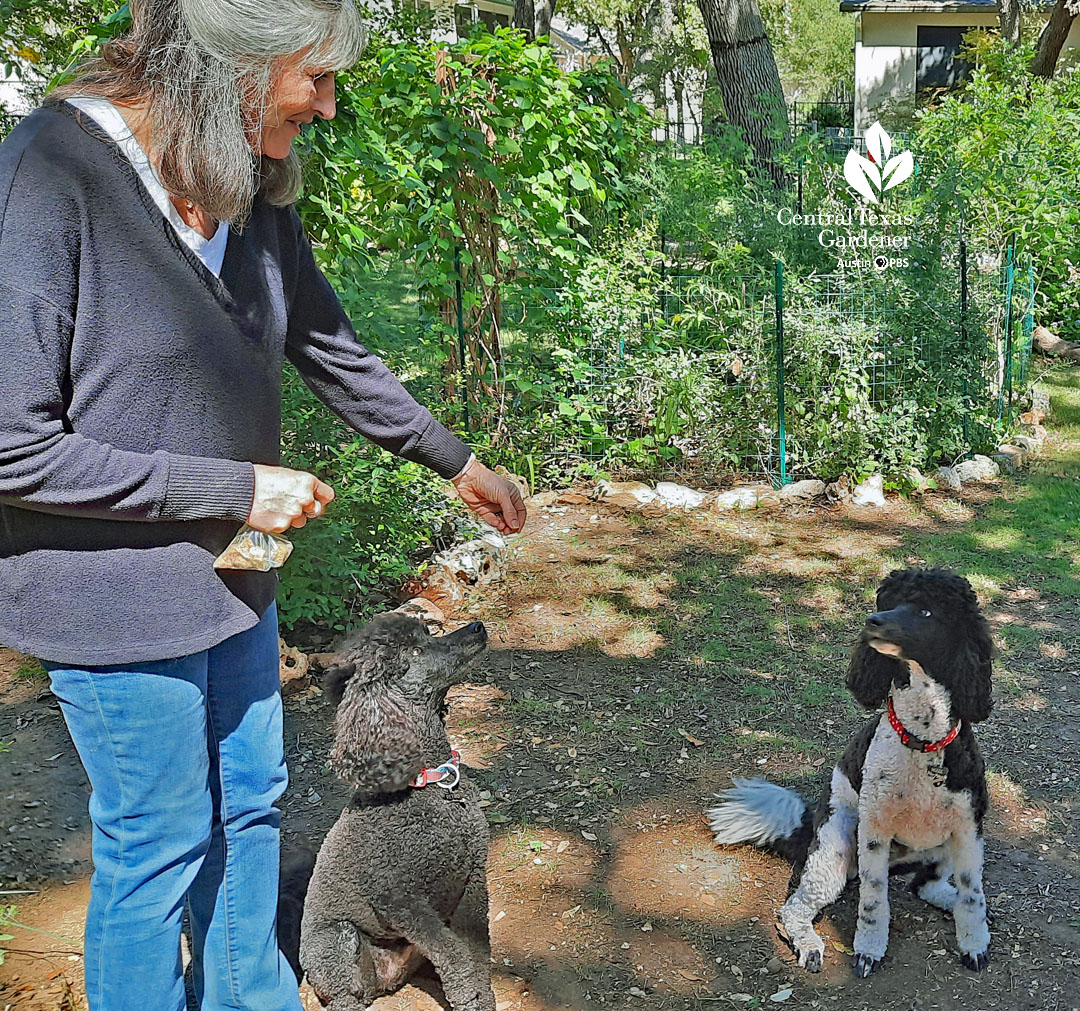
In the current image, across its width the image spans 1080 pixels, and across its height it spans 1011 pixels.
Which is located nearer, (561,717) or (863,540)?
(561,717)

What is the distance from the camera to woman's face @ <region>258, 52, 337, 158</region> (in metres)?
1.78

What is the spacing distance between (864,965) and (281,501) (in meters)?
2.14

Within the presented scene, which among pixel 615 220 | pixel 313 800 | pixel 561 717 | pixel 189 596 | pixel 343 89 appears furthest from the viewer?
pixel 615 220

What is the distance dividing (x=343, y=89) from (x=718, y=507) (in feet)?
11.0

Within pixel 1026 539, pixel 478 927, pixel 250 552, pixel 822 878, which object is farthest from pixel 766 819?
pixel 1026 539

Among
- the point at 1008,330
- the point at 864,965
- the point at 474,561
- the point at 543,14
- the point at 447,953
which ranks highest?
the point at 543,14

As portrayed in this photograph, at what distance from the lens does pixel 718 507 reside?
6.81 metres

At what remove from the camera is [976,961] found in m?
2.94

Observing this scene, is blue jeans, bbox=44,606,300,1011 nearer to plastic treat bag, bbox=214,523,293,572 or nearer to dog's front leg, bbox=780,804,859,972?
plastic treat bag, bbox=214,523,293,572

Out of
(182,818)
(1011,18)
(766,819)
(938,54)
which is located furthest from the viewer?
(938,54)

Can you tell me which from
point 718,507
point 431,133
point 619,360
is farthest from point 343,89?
point 718,507

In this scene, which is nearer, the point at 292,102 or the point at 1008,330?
the point at 292,102

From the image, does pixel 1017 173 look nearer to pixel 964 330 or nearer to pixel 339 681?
pixel 964 330

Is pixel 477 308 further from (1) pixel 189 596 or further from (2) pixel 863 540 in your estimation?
(1) pixel 189 596
